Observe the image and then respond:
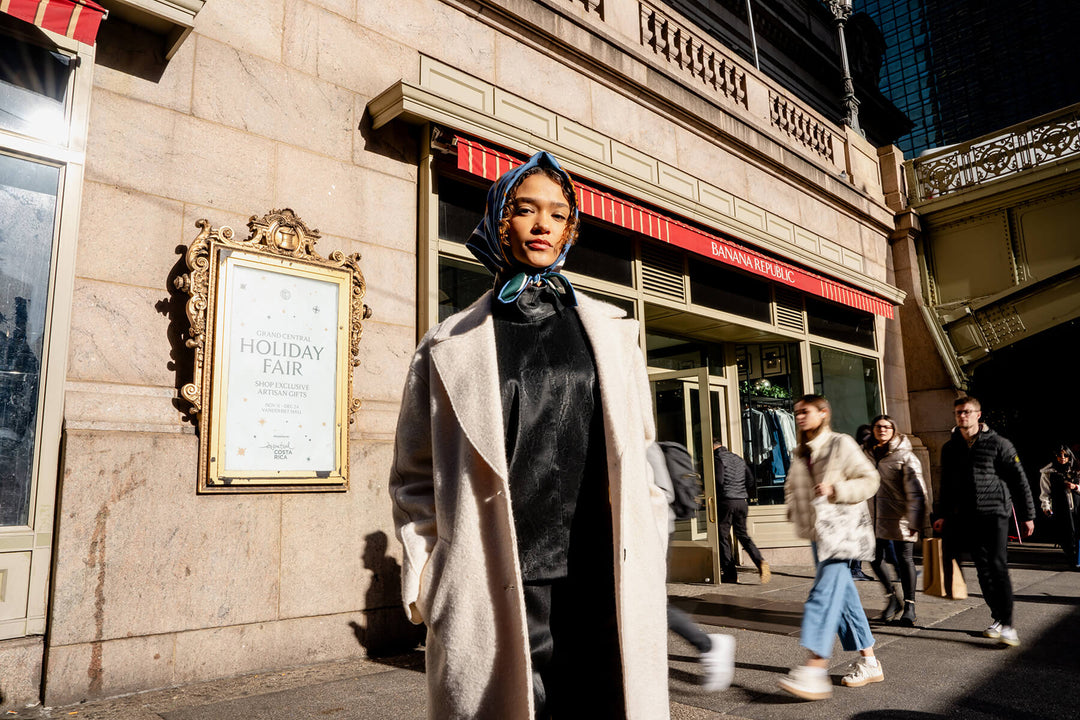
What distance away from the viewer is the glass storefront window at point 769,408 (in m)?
11.3

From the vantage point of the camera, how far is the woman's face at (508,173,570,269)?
1.94m

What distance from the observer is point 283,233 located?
5531 millimetres

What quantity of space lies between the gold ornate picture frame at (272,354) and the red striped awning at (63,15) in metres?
1.28

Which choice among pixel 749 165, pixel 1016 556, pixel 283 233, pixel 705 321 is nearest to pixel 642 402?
pixel 283 233

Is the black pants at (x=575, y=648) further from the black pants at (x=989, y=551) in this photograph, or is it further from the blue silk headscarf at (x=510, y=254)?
the black pants at (x=989, y=551)

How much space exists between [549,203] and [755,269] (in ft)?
28.1

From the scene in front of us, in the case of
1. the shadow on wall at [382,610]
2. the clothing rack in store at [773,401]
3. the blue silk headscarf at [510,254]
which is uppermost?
the clothing rack in store at [773,401]

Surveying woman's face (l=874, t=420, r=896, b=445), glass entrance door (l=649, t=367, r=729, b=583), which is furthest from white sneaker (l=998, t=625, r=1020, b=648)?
glass entrance door (l=649, t=367, r=729, b=583)

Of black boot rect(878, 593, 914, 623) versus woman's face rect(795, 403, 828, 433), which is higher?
woman's face rect(795, 403, 828, 433)

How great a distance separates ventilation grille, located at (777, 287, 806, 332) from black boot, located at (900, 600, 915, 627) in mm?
5378

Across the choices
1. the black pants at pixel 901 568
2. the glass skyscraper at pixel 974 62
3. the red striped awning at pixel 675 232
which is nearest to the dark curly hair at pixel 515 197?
the red striped awning at pixel 675 232

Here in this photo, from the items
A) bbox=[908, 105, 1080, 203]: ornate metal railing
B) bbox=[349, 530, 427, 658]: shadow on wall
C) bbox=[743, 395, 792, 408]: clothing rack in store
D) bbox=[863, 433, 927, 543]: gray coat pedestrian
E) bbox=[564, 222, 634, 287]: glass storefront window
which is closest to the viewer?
bbox=[349, 530, 427, 658]: shadow on wall

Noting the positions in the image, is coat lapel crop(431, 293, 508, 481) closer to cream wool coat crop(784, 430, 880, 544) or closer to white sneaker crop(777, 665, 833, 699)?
white sneaker crop(777, 665, 833, 699)

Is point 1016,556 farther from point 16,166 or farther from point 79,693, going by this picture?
point 16,166
